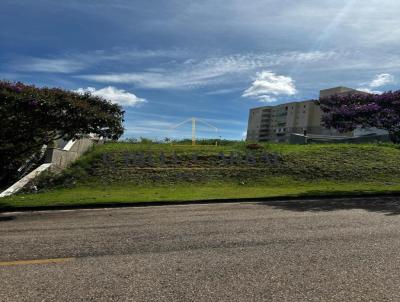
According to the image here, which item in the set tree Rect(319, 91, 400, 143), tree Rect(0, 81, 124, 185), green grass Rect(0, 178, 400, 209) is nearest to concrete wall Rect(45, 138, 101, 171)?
green grass Rect(0, 178, 400, 209)

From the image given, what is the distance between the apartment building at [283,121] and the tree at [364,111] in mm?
100861

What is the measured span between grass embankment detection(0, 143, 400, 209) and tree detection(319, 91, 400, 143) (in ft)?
9.59

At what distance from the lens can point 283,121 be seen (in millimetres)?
146250

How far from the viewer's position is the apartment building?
13062 cm

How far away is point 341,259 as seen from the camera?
621cm

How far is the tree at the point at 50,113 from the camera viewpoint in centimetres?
1291

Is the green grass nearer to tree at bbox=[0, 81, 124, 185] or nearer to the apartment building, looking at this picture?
tree at bbox=[0, 81, 124, 185]

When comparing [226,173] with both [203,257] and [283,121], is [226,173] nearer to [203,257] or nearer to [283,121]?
[203,257]

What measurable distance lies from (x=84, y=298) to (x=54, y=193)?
12921mm

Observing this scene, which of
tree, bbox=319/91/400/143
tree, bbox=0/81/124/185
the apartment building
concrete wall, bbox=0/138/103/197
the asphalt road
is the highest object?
the apartment building

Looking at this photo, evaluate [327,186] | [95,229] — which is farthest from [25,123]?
[327,186]

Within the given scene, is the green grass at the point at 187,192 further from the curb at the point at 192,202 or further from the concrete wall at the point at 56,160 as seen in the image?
the concrete wall at the point at 56,160

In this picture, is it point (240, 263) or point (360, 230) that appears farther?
point (360, 230)

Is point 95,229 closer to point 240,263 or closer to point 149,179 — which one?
point 240,263
